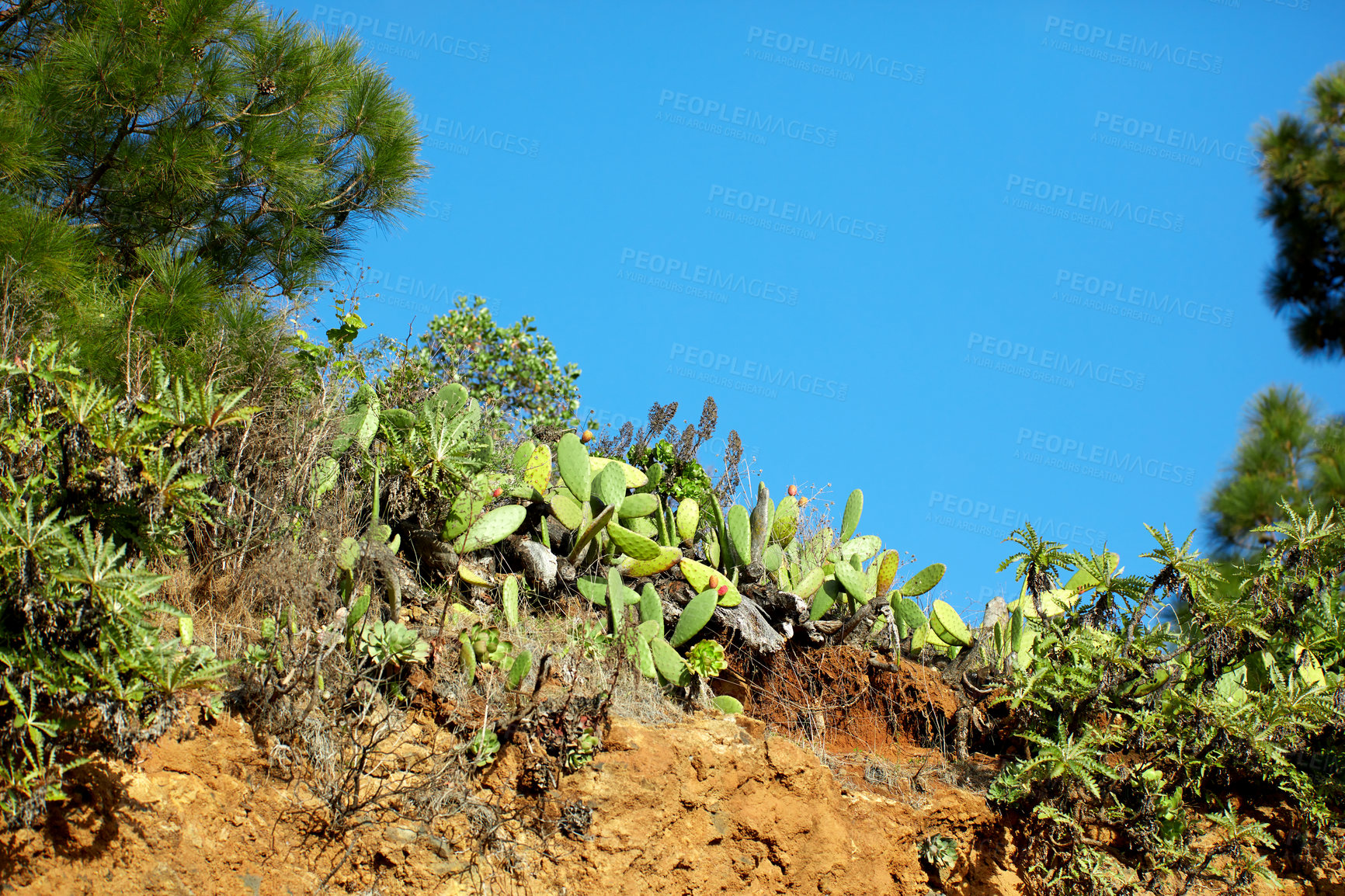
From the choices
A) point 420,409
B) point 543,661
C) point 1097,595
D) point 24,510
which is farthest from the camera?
point 420,409

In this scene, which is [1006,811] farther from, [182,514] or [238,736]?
[182,514]

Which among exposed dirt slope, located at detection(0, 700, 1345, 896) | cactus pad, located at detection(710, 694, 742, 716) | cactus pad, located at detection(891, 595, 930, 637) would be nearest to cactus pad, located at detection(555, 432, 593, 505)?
cactus pad, located at detection(710, 694, 742, 716)

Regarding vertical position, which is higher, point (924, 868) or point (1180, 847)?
point (1180, 847)

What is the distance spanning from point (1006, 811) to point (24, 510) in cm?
443

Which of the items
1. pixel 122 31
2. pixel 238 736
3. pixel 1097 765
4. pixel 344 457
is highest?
pixel 122 31

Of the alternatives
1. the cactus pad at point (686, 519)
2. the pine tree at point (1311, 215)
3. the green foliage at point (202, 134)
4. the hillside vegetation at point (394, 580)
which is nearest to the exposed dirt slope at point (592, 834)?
the hillside vegetation at point (394, 580)

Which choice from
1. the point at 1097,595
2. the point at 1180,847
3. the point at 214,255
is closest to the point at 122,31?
the point at 214,255

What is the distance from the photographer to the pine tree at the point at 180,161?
5352mm

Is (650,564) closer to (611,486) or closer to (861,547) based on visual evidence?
(611,486)

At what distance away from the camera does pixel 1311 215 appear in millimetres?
9719

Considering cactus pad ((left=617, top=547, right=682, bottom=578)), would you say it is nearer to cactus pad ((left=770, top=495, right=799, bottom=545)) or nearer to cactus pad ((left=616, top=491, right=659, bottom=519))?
cactus pad ((left=616, top=491, right=659, bottom=519))

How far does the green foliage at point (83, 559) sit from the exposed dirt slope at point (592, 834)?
25 cm

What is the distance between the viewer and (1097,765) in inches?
185

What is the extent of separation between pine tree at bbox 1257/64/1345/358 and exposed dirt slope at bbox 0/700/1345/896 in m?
6.40
